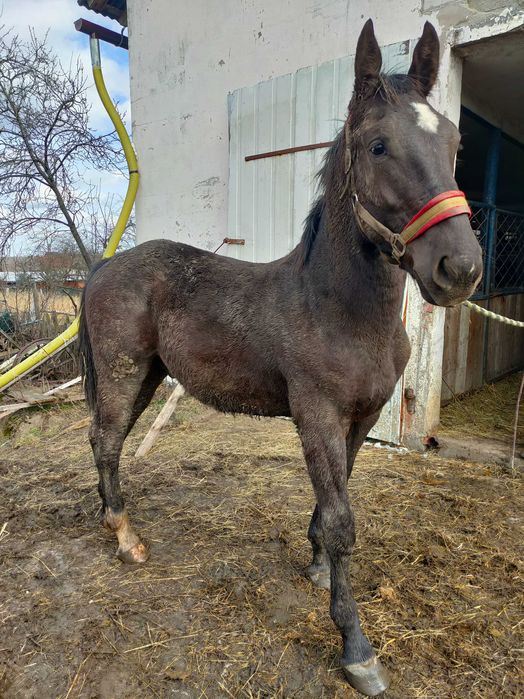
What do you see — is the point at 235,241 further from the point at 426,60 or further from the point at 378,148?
the point at 378,148

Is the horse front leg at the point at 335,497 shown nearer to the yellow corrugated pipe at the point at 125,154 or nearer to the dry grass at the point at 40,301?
the yellow corrugated pipe at the point at 125,154

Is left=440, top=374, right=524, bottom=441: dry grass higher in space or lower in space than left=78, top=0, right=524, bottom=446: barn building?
lower

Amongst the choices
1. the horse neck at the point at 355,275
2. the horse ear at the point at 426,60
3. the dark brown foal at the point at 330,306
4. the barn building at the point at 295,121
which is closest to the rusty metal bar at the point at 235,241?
the barn building at the point at 295,121

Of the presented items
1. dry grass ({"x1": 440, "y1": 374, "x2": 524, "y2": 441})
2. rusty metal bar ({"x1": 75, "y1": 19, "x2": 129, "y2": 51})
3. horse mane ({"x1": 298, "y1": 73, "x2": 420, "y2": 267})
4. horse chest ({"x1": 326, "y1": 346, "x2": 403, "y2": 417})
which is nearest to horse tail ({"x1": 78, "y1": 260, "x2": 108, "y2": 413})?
horse mane ({"x1": 298, "y1": 73, "x2": 420, "y2": 267})

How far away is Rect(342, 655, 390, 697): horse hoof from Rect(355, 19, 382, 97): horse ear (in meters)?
2.04

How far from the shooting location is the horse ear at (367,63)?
150 centimetres

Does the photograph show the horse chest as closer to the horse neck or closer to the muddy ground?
the horse neck

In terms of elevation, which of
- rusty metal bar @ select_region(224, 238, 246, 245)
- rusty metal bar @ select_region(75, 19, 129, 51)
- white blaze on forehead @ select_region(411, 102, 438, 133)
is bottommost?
rusty metal bar @ select_region(224, 238, 246, 245)

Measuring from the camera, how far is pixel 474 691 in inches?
64.5

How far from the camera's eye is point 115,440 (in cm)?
254

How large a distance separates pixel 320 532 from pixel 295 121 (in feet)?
11.5

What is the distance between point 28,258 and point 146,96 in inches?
164

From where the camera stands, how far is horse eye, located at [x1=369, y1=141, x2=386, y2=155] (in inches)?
58.6

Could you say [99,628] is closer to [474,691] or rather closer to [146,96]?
→ [474,691]
